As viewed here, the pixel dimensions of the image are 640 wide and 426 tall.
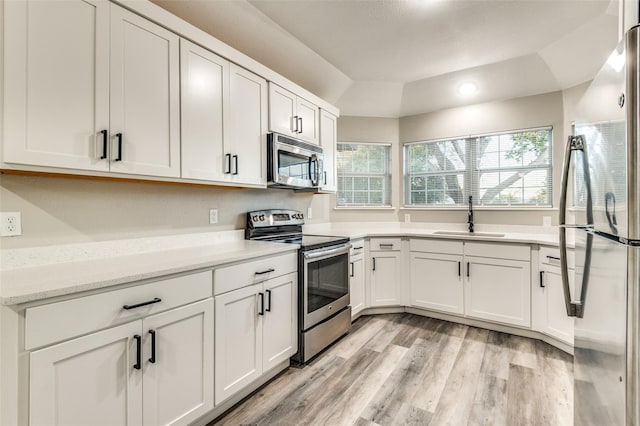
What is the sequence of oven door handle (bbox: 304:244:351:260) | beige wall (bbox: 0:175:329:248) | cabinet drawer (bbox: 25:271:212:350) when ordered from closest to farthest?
cabinet drawer (bbox: 25:271:212:350), beige wall (bbox: 0:175:329:248), oven door handle (bbox: 304:244:351:260)

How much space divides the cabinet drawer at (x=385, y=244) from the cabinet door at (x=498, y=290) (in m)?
0.71

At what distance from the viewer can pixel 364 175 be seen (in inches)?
165

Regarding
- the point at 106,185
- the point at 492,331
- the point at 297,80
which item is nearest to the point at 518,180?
the point at 492,331

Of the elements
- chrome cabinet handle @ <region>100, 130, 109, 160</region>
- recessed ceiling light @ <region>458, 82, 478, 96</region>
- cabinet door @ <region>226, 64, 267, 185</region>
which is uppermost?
recessed ceiling light @ <region>458, 82, 478, 96</region>

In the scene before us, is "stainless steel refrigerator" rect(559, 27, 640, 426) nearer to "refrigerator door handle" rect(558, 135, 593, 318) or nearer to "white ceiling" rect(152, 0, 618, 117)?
"refrigerator door handle" rect(558, 135, 593, 318)

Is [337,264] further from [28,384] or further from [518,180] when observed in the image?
[518,180]

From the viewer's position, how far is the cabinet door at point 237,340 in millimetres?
1750

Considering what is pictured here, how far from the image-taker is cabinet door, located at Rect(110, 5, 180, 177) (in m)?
1.58

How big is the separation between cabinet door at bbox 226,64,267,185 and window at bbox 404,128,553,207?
7.80 ft

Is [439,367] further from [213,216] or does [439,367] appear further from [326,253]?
[213,216]

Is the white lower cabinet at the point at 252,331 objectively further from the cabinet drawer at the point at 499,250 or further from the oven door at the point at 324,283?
the cabinet drawer at the point at 499,250

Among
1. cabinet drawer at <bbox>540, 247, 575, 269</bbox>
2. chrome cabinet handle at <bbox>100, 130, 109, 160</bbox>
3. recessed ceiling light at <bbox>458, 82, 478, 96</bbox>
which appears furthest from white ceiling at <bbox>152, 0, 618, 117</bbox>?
cabinet drawer at <bbox>540, 247, 575, 269</bbox>

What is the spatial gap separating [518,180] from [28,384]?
4222 millimetres

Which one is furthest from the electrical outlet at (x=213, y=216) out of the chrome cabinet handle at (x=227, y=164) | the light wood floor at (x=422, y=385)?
the light wood floor at (x=422, y=385)
